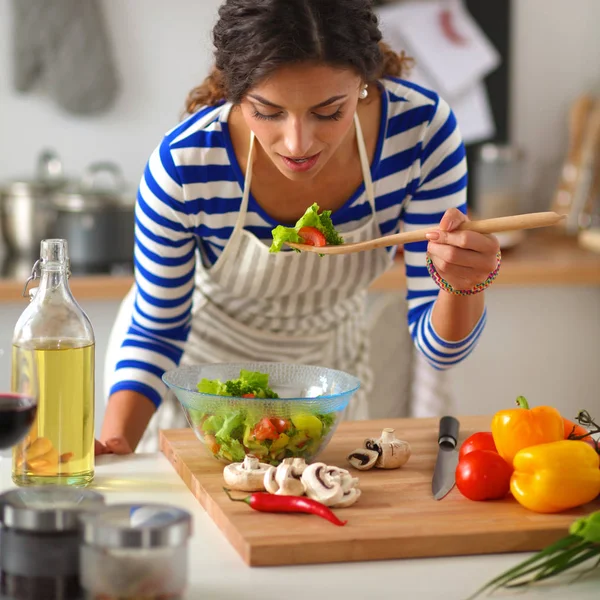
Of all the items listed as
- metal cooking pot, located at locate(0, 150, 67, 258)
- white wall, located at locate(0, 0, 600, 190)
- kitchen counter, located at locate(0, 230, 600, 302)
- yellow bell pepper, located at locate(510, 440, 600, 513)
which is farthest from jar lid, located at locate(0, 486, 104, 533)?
white wall, located at locate(0, 0, 600, 190)

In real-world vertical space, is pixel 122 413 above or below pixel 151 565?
below

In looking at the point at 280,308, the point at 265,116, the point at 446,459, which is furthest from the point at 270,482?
the point at 280,308

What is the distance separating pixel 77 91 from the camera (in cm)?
303

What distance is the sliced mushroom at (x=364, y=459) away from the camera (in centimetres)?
123

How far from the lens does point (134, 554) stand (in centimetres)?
81

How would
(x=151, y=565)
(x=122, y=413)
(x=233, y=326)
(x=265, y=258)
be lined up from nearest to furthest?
(x=151, y=565) → (x=122, y=413) → (x=265, y=258) → (x=233, y=326)

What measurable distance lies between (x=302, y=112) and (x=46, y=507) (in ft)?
2.00

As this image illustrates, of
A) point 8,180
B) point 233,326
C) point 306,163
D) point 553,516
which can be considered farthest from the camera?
point 8,180

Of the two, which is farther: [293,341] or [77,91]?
[77,91]

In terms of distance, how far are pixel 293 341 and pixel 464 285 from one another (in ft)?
2.01

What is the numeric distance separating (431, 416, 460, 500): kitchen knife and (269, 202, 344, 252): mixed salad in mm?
284

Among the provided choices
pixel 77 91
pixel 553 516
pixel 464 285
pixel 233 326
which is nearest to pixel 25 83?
pixel 77 91

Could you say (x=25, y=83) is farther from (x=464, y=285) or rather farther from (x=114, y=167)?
(x=464, y=285)

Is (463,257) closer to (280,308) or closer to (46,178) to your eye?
(280,308)
